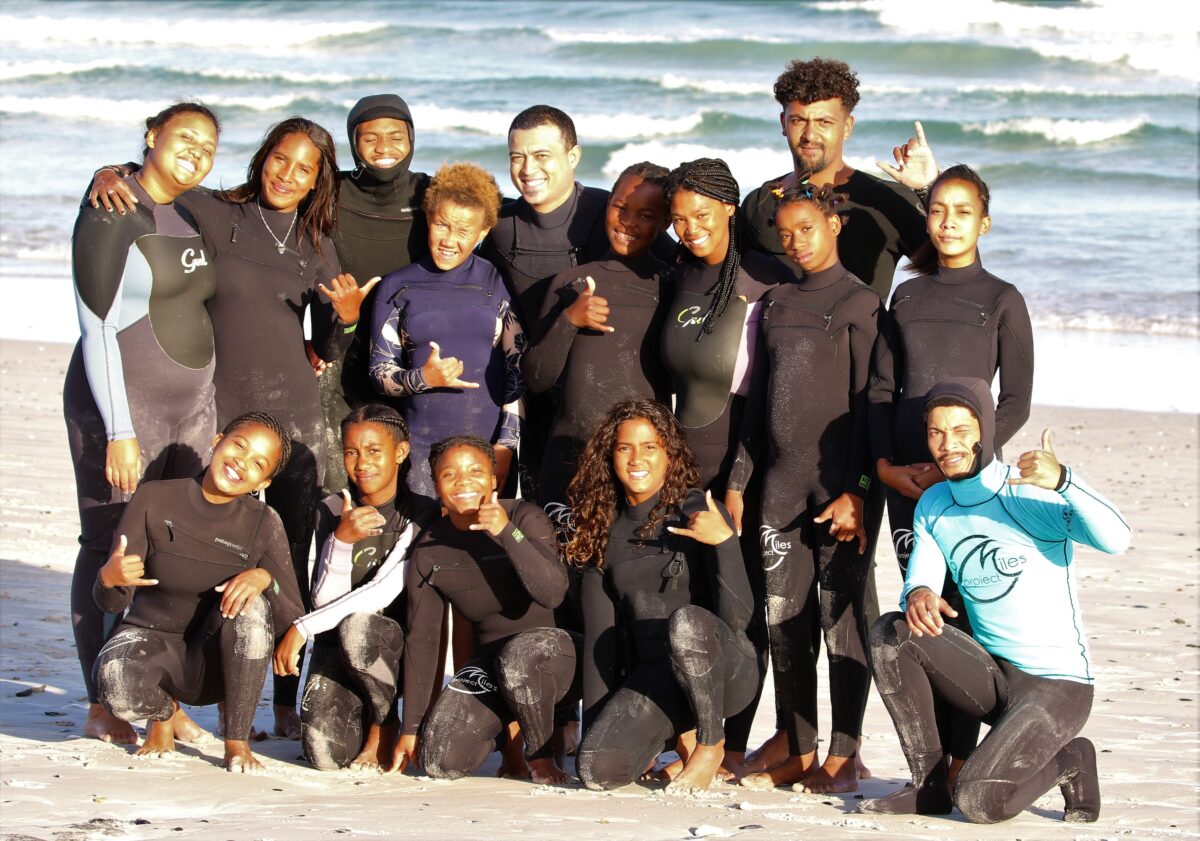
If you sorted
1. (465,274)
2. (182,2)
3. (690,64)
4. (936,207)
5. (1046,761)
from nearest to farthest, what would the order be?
(1046,761), (936,207), (465,274), (690,64), (182,2)

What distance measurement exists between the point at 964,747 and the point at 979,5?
31498 millimetres

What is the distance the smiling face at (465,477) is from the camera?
5215 mm

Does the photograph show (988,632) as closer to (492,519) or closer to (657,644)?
(657,644)

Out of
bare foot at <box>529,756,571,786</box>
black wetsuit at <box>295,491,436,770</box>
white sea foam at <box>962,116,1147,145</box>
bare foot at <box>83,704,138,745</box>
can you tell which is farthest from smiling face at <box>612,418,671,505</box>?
white sea foam at <box>962,116,1147,145</box>

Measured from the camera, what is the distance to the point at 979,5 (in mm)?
34062

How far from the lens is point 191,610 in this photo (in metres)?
5.30

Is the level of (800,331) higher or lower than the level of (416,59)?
lower

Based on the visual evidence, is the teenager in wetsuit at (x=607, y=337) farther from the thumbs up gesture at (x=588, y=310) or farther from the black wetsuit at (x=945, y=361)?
the black wetsuit at (x=945, y=361)

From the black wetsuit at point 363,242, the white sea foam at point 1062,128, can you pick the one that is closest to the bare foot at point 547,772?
the black wetsuit at point 363,242

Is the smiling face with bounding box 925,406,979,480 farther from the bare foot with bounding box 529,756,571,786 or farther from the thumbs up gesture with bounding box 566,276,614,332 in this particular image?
the bare foot with bounding box 529,756,571,786

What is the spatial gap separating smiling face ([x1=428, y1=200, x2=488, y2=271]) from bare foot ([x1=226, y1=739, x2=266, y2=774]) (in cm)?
184

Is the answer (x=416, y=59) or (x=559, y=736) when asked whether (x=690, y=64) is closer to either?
(x=416, y=59)

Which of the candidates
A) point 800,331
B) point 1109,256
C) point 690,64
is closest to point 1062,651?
point 800,331

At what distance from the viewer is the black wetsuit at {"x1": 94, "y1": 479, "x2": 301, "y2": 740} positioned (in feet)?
16.9
